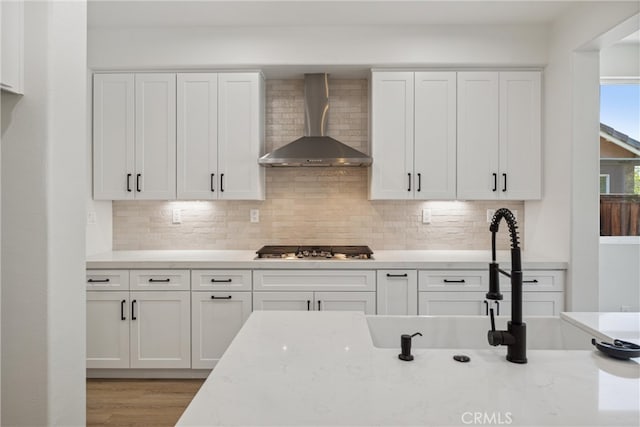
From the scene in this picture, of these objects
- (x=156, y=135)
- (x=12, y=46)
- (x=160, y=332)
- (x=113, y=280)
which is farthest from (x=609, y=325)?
(x=156, y=135)

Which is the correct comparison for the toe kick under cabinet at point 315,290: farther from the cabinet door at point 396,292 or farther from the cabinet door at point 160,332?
the cabinet door at point 160,332

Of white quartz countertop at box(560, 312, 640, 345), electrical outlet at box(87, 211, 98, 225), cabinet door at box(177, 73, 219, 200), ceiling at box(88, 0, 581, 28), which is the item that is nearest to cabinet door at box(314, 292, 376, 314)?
cabinet door at box(177, 73, 219, 200)

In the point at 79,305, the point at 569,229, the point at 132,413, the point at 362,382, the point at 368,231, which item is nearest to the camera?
the point at 362,382

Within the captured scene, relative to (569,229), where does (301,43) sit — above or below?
above

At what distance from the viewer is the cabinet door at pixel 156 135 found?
3.65 m

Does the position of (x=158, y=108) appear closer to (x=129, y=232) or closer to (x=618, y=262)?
(x=129, y=232)

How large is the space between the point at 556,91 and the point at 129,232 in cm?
385

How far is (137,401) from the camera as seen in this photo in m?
3.04

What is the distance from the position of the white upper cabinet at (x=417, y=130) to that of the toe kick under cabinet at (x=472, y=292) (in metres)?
0.71

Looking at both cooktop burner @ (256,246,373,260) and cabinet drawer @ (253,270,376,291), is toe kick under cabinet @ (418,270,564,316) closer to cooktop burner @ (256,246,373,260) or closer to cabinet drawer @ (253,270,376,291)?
cabinet drawer @ (253,270,376,291)

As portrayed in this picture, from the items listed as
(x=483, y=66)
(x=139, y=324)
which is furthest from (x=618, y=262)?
(x=139, y=324)

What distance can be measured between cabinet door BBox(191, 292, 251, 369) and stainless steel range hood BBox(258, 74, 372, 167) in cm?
115

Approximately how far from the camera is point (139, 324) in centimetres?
336

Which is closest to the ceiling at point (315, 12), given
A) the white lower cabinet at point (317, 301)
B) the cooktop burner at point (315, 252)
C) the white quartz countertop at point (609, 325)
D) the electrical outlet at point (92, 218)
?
the electrical outlet at point (92, 218)
